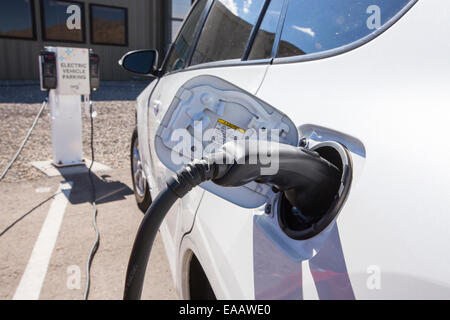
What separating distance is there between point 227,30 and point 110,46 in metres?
13.5

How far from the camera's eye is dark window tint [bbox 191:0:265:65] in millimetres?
1638

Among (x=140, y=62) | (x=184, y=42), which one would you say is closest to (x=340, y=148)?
(x=184, y=42)

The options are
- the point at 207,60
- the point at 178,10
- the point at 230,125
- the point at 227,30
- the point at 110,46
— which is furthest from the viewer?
the point at 178,10

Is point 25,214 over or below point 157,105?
below

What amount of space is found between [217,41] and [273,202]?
121 centimetres

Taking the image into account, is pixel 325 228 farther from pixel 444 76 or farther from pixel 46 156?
pixel 46 156

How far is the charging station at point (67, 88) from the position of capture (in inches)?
177

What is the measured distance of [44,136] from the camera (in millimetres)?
6809

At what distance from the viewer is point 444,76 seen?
0.73 meters

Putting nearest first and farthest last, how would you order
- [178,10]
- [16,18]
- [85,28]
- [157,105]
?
[157,105] < [16,18] < [85,28] < [178,10]

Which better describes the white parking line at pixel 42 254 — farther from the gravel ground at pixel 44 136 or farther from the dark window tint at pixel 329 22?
the dark window tint at pixel 329 22

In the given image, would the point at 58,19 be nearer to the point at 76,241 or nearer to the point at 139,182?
the point at 139,182

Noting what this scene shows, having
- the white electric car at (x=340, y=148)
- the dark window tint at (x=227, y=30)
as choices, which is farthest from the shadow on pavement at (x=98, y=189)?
the white electric car at (x=340, y=148)
